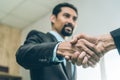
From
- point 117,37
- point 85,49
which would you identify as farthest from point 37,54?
point 117,37

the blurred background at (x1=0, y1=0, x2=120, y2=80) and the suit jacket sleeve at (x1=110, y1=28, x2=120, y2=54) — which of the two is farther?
the blurred background at (x1=0, y1=0, x2=120, y2=80)

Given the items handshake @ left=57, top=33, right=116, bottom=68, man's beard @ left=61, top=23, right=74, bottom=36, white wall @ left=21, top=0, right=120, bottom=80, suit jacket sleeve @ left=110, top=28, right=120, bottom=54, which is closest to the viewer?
suit jacket sleeve @ left=110, top=28, right=120, bottom=54

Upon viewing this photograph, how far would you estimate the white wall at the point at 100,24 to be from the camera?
249cm

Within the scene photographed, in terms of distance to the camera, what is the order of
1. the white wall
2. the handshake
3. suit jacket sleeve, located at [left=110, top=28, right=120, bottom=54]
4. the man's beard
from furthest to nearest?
the white wall → the man's beard → the handshake → suit jacket sleeve, located at [left=110, top=28, right=120, bottom=54]

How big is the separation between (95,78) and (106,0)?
962 mm

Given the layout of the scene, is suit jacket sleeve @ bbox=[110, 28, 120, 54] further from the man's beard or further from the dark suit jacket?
the man's beard

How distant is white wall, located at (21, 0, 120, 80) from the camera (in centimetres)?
249

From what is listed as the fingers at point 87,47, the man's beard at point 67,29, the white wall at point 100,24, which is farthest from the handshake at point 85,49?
the white wall at point 100,24

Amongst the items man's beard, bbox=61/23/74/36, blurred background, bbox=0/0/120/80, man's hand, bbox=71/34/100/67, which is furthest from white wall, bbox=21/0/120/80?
man's hand, bbox=71/34/100/67

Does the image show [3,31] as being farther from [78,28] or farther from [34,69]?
[34,69]

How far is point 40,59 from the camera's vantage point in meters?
1.13

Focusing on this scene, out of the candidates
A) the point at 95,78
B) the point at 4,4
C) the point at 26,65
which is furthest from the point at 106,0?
the point at 26,65

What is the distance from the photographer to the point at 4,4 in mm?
3631

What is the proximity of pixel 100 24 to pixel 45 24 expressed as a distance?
48.2 inches
